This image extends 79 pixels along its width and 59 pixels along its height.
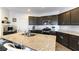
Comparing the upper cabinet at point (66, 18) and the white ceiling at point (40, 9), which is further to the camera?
the upper cabinet at point (66, 18)

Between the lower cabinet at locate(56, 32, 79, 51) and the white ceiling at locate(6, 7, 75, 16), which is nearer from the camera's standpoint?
the white ceiling at locate(6, 7, 75, 16)

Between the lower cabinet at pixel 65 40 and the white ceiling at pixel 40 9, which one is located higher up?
the white ceiling at pixel 40 9

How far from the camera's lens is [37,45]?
1.03 meters

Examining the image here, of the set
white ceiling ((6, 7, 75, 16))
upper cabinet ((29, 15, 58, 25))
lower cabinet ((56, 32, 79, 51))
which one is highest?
white ceiling ((6, 7, 75, 16))

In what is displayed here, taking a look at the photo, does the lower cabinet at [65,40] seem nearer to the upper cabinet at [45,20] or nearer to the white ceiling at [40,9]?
the upper cabinet at [45,20]

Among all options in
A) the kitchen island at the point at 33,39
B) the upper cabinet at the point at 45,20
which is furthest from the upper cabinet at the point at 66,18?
the kitchen island at the point at 33,39

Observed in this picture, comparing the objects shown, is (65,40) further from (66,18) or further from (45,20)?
(45,20)

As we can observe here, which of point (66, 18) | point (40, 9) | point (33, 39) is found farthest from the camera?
point (66, 18)

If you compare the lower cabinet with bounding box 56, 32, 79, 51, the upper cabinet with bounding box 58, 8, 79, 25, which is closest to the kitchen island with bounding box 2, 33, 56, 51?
the lower cabinet with bounding box 56, 32, 79, 51

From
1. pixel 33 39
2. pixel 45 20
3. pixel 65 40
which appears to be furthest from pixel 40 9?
pixel 65 40

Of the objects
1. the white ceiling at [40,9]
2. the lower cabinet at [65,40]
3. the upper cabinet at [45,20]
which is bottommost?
the lower cabinet at [65,40]

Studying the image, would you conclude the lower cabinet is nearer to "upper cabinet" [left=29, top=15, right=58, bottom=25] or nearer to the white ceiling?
"upper cabinet" [left=29, top=15, right=58, bottom=25]
